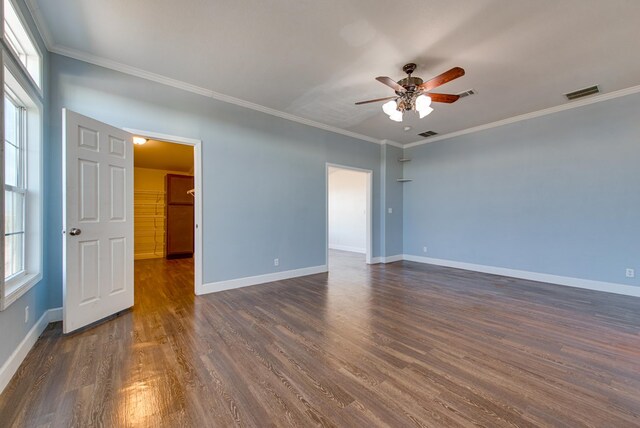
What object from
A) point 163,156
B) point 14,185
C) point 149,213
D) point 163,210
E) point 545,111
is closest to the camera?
point 14,185

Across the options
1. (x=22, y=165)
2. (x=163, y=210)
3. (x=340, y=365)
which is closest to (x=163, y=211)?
(x=163, y=210)

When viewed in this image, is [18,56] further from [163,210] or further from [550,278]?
[550,278]

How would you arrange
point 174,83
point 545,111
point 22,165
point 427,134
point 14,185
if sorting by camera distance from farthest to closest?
point 427,134, point 545,111, point 174,83, point 22,165, point 14,185

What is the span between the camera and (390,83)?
2.77 meters

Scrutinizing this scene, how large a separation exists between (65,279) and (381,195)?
5.29 metres

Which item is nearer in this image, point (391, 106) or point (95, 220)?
point (95, 220)

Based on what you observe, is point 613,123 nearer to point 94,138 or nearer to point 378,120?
point 378,120

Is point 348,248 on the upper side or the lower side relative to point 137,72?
lower

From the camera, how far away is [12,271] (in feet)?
7.09

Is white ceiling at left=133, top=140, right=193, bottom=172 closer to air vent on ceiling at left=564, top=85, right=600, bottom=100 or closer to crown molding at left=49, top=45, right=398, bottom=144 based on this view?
crown molding at left=49, top=45, right=398, bottom=144

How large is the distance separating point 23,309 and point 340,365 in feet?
8.19

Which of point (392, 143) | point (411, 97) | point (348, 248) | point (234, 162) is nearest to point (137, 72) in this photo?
point (234, 162)

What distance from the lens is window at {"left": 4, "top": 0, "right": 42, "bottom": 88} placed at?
2002 mm

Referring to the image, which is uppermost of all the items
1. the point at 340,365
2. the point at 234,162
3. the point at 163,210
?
the point at 234,162
